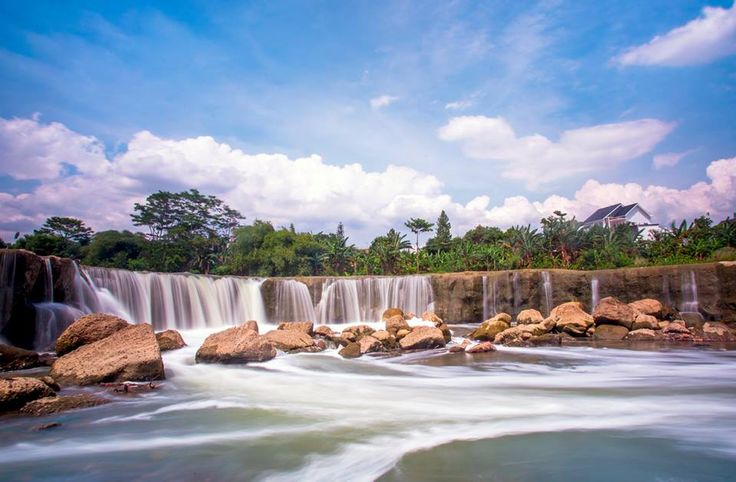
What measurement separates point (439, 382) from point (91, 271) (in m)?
14.9

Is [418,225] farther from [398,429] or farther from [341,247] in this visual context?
[398,429]

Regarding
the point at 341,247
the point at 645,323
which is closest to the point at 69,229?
the point at 341,247

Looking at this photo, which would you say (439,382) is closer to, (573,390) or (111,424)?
(573,390)

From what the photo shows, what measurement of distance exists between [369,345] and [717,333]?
14.7 meters

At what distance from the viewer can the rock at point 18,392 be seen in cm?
725

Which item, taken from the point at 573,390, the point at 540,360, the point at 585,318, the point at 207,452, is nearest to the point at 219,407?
the point at 207,452

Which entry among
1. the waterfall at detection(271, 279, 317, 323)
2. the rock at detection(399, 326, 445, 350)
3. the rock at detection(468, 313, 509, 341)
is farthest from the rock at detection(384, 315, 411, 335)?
the waterfall at detection(271, 279, 317, 323)

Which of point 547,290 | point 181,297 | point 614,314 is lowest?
point 614,314

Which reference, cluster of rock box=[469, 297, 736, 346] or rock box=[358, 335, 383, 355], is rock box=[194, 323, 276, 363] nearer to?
rock box=[358, 335, 383, 355]

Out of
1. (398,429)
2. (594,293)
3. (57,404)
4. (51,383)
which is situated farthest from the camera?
(594,293)

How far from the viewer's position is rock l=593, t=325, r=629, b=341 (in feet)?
62.8

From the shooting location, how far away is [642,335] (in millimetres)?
19109

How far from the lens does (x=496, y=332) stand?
63.3 feet

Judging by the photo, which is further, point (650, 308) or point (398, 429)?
point (650, 308)
